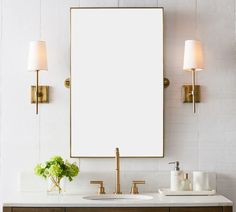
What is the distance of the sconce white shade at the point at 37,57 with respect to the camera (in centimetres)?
334

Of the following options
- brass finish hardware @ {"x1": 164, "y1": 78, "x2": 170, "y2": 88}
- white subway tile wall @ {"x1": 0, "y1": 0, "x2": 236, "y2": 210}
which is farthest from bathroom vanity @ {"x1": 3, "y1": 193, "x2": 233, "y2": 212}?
brass finish hardware @ {"x1": 164, "y1": 78, "x2": 170, "y2": 88}

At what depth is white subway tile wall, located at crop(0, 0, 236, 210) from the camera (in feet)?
11.3

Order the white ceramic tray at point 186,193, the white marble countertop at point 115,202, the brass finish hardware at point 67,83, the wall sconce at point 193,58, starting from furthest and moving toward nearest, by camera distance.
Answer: the brass finish hardware at point 67,83 < the wall sconce at point 193,58 < the white ceramic tray at point 186,193 < the white marble countertop at point 115,202

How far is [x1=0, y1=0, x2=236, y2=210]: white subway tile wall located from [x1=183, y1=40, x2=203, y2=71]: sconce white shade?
0.36ft

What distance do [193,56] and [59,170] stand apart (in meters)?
0.99

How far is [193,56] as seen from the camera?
3348mm

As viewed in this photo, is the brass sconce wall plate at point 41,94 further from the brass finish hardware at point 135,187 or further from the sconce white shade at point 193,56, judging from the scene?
the sconce white shade at point 193,56

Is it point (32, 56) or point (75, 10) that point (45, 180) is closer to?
point (32, 56)

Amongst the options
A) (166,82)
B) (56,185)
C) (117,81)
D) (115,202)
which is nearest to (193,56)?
(166,82)

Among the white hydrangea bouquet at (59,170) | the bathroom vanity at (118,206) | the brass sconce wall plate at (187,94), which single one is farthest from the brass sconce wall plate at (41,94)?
the brass sconce wall plate at (187,94)

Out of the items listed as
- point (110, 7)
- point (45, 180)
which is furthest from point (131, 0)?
point (45, 180)

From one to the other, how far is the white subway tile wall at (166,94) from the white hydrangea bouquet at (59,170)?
0.13 m

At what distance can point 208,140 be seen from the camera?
346 centimetres

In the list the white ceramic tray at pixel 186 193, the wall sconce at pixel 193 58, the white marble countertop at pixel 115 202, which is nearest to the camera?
the white marble countertop at pixel 115 202
